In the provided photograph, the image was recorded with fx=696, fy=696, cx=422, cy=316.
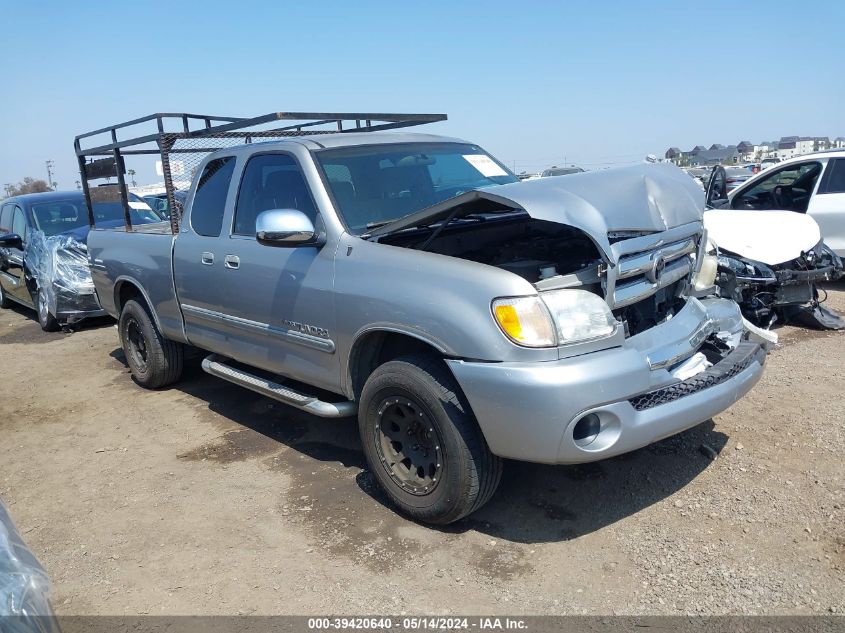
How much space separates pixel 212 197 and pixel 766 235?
4.94 m

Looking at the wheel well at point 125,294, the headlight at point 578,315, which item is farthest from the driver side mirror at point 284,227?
the wheel well at point 125,294

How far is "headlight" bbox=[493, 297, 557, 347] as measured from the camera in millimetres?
2963

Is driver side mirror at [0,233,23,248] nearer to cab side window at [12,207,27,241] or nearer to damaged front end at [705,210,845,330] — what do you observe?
cab side window at [12,207,27,241]

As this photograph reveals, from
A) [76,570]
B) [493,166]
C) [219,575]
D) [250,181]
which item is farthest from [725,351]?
[76,570]

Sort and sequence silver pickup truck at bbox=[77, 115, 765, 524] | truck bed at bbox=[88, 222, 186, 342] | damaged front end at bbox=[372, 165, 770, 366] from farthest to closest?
1. truck bed at bbox=[88, 222, 186, 342]
2. damaged front end at bbox=[372, 165, 770, 366]
3. silver pickup truck at bbox=[77, 115, 765, 524]

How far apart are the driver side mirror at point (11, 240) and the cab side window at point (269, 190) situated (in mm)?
6367


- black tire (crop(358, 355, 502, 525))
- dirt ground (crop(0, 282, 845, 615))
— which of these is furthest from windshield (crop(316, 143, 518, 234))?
dirt ground (crop(0, 282, 845, 615))

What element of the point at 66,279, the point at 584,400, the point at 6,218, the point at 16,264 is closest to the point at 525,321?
the point at 584,400

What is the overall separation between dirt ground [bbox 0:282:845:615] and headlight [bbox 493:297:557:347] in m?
1.05

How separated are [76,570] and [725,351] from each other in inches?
138

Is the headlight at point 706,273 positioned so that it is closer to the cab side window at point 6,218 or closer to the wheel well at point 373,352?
the wheel well at point 373,352

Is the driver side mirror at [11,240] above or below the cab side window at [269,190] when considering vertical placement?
below

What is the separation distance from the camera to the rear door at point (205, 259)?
473 cm

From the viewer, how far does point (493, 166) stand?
16.4 ft
